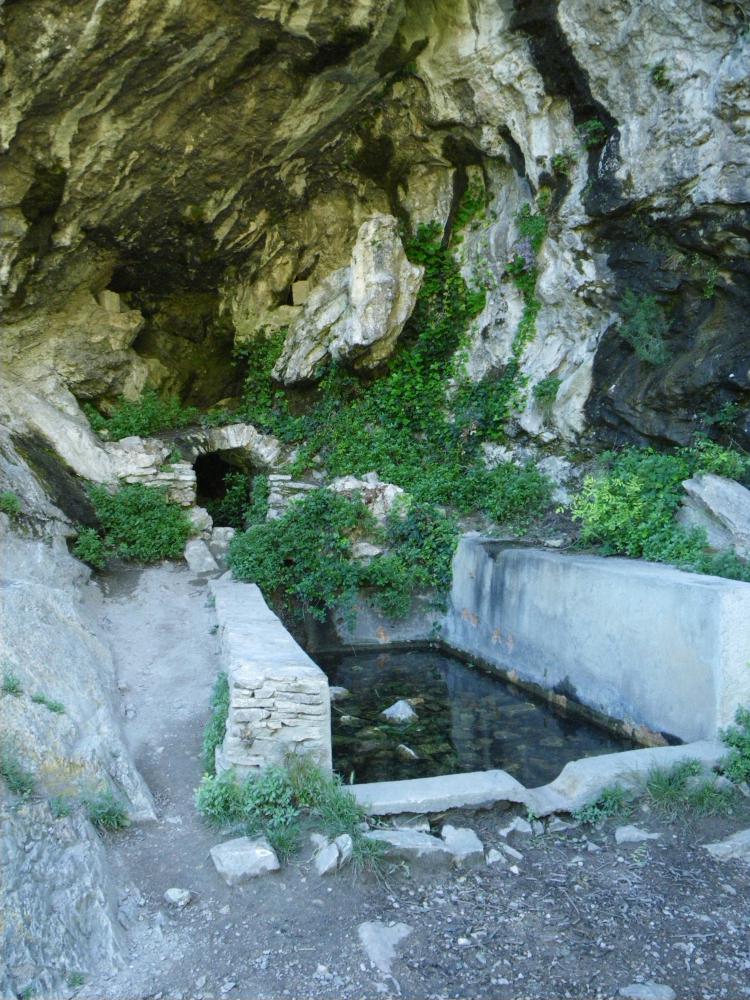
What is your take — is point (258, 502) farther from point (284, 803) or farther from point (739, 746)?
point (739, 746)

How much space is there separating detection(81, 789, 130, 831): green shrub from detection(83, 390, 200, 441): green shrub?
7424 mm

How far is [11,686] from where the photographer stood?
150 inches

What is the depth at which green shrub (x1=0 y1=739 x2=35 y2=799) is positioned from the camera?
3260 mm

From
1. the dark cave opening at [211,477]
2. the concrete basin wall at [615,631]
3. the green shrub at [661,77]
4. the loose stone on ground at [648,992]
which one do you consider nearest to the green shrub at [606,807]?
the concrete basin wall at [615,631]

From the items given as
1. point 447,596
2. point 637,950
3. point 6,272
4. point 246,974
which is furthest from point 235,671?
point 6,272

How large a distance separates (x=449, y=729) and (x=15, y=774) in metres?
3.69

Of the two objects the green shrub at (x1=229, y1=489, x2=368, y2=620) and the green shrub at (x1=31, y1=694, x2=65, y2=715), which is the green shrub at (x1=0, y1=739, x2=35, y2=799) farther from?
the green shrub at (x1=229, y1=489, x2=368, y2=620)

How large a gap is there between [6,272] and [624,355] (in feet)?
26.2

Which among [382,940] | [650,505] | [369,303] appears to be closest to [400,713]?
[650,505]

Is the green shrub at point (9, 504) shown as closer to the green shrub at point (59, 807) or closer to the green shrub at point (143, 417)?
the green shrub at point (143, 417)

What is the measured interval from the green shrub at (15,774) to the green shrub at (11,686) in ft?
1.37

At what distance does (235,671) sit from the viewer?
13.0ft

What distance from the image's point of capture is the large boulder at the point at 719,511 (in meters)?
6.05

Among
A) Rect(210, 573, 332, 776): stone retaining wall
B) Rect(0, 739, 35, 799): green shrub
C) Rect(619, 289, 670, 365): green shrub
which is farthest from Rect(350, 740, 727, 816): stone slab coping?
Rect(619, 289, 670, 365): green shrub
